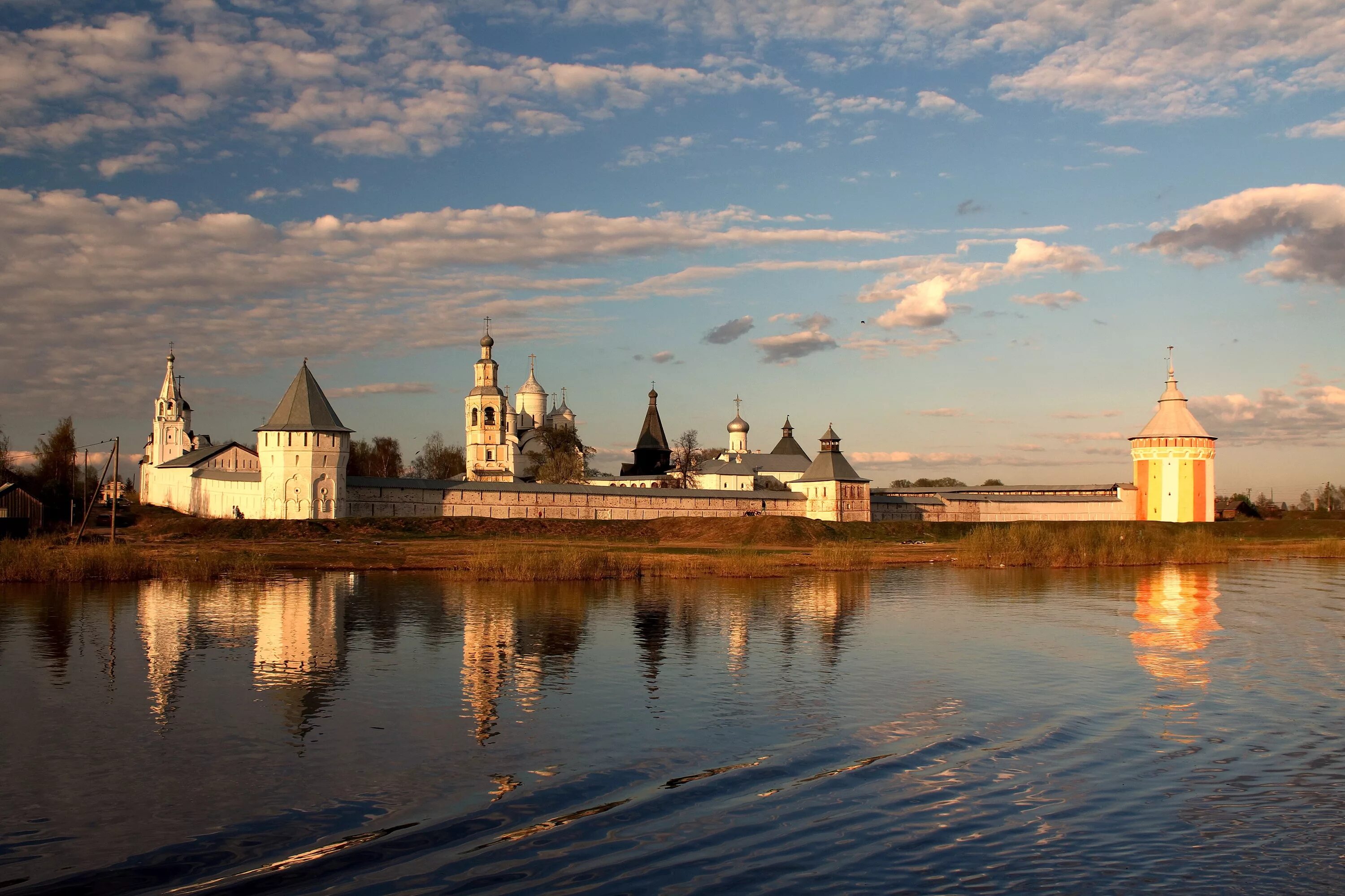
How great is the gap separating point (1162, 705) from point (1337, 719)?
1663 mm

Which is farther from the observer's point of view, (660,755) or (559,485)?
(559,485)

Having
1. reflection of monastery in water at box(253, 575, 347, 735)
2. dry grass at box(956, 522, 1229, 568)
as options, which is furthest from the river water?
dry grass at box(956, 522, 1229, 568)

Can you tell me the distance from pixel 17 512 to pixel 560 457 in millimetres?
33409

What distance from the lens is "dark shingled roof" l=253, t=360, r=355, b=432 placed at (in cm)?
4453

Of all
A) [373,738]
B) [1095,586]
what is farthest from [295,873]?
[1095,586]

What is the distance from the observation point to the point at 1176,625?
19297 mm

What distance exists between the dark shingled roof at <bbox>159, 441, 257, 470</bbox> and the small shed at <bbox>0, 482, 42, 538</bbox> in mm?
14630

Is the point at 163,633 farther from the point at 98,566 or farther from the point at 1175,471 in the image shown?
the point at 1175,471

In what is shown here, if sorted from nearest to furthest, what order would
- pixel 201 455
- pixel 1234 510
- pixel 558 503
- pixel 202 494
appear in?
pixel 202 494, pixel 558 503, pixel 201 455, pixel 1234 510

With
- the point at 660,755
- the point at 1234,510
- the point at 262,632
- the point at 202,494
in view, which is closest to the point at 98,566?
the point at 262,632

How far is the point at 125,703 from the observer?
38.6 feet

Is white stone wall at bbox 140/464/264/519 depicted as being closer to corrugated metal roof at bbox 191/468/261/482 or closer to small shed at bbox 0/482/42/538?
corrugated metal roof at bbox 191/468/261/482

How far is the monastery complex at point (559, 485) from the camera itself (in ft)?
147

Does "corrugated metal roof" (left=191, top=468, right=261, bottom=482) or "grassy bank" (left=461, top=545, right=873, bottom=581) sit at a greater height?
"corrugated metal roof" (left=191, top=468, right=261, bottom=482)
